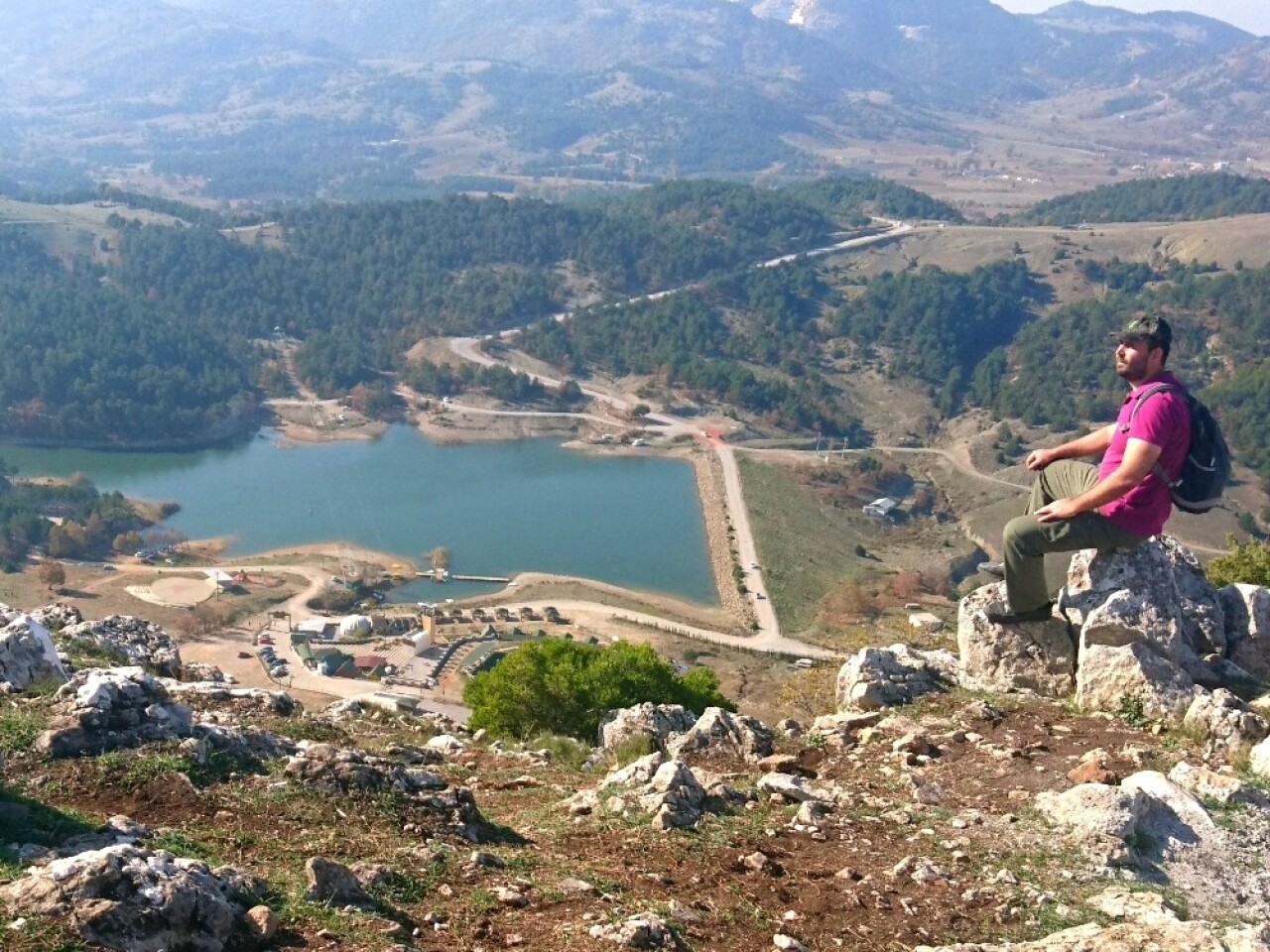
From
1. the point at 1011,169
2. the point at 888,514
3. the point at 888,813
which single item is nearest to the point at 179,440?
the point at 888,514

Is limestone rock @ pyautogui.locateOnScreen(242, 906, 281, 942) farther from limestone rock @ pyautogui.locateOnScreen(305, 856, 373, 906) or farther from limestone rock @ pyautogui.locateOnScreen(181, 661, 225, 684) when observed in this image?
limestone rock @ pyautogui.locateOnScreen(181, 661, 225, 684)

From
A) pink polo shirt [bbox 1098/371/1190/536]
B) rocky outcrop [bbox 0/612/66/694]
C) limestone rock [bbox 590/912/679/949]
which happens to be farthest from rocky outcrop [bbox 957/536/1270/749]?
rocky outcrop [bbox 0/612/66/694]

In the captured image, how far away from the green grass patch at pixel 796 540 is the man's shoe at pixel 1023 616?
34.0 m

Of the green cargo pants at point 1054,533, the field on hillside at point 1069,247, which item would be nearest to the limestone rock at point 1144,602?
the green cargo pants at point 1054,533

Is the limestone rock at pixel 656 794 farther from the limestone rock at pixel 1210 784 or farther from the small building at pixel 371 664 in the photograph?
the small building at pixel 371 664

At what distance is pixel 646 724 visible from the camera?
1072 cm

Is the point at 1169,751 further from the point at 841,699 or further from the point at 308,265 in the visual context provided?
the point at 308,265

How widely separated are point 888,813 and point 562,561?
45.3 m

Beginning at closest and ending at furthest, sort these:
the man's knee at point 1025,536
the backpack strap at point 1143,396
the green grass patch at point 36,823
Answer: the green grass patch at point 36,823, the backpack strap at point 1143,396, the man's knee at point 1025,536

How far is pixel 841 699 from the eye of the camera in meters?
11.1

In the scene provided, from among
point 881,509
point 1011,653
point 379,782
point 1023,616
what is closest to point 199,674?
point 379,782

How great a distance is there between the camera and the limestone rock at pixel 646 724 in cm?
1060

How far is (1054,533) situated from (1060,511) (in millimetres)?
307

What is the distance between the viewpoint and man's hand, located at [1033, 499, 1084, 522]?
28.4ft
